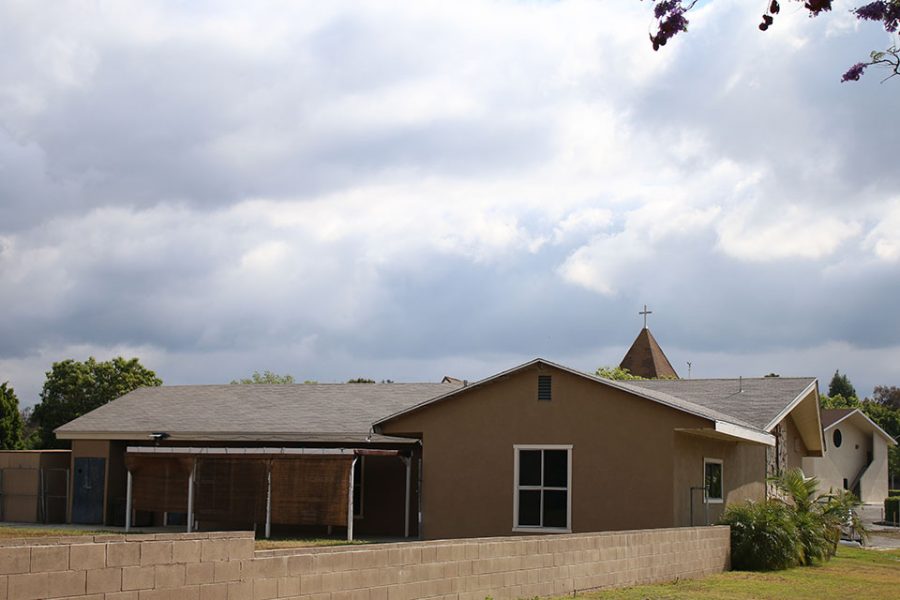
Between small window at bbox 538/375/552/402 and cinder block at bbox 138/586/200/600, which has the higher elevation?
small window at bbox 538/375/552/402

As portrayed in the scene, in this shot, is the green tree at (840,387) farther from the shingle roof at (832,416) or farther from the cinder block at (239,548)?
the cinder block at (239,548)

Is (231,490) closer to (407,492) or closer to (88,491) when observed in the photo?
(407,492)

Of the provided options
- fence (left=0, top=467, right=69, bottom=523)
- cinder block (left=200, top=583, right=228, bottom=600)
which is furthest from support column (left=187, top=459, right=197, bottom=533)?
cinder block (left=200, top=583, right=228, bottom=600)

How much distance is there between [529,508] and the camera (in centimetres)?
2233

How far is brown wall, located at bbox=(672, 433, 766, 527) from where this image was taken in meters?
21.6

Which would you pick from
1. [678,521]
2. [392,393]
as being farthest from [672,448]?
Result: [392,393]

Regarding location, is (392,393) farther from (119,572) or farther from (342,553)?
(119,572)

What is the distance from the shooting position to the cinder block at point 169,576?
8.55 meters

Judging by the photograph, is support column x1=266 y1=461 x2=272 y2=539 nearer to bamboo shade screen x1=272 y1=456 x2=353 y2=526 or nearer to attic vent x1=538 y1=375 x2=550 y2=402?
bamboo shade screen x1=272 y1=456 x2=353 y2=526

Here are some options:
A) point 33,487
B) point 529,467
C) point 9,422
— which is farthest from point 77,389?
point 529,467

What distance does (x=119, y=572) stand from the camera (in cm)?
822

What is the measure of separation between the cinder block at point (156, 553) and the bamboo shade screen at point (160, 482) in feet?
56.4

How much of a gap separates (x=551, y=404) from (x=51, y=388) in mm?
41648

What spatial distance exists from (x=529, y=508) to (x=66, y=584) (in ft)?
50.1
